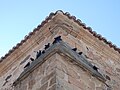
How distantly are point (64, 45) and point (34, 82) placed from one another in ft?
2.72

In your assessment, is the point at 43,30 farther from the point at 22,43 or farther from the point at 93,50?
the point at 93,50

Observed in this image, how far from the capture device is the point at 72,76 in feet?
14.4

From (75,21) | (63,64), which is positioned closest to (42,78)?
(63,64)

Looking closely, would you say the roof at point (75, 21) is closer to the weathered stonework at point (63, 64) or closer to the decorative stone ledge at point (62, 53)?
the weathered stonework at point (63, 64)

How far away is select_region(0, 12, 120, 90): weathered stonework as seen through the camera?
433cm

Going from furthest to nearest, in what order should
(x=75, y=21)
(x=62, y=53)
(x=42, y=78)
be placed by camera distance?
(x=75, y=21) → (x=62, y=53) → (x=42, y=78)

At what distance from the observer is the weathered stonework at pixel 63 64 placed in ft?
14.2

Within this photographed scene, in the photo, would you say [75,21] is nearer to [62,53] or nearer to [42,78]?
[62,53]

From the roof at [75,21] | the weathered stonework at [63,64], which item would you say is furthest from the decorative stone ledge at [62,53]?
the roof at [75,21]

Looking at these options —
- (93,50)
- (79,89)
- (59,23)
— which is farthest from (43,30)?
(79,89)

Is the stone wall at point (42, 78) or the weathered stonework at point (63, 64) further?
the weathered stonework at point (63, 64)

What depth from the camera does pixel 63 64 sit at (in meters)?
4.47

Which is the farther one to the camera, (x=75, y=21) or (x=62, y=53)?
(x=75, y=21)

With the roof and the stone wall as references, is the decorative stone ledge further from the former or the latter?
the roof
